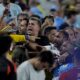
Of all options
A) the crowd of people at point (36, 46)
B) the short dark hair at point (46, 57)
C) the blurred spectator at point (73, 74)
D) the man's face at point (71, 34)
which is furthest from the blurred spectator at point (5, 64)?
the man's face at point (71, 34)

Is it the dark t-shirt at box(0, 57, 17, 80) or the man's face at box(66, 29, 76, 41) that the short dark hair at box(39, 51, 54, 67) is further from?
the man's face at box(66, 29, 76, 41)

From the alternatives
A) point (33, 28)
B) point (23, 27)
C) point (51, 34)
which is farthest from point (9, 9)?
point (51, 34)

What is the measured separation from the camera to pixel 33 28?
7879 millimetres

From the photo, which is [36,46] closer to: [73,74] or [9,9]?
[73,74]

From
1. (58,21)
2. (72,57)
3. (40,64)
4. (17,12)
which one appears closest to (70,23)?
(58,21)

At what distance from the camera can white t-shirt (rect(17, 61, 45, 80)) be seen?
591 centimetres

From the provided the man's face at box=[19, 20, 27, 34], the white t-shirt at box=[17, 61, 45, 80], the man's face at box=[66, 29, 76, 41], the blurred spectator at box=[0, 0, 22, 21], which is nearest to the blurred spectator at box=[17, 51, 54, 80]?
the white t-shirt at box=[17, 61, 45, 80]

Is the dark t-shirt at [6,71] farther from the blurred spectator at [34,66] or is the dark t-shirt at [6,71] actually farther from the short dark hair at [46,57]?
the short dark hair at [46,57]

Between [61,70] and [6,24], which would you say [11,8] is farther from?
[61,70]

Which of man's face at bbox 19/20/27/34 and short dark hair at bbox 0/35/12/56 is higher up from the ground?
man's face at bbox 19/20/27/34

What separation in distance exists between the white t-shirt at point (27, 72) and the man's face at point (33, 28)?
1.76 meters

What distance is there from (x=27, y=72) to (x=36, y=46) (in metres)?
1.12

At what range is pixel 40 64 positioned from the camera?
5906 millimetres

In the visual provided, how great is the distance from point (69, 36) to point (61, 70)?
1.21m
